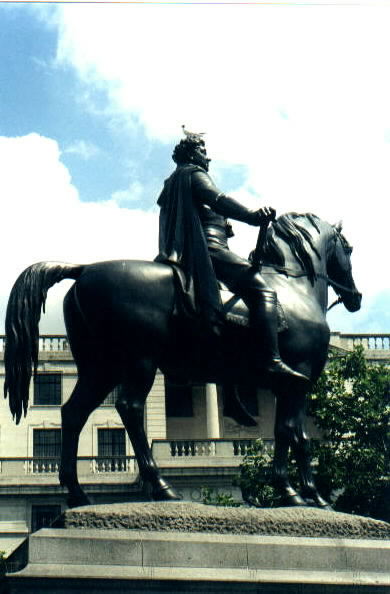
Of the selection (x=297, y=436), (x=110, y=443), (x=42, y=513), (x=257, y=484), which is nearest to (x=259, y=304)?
(x=297, y=436)

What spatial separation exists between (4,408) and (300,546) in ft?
140

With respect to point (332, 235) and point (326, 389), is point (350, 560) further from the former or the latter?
point (326, 389)

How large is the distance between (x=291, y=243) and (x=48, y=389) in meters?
40.1

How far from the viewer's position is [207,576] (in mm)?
8453

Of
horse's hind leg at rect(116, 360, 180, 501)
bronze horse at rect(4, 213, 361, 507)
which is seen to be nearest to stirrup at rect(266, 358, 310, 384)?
bronze horse at rect(4, 213, 361, 507)

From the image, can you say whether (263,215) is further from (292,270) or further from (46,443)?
(46,443)

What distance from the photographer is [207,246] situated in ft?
34.2

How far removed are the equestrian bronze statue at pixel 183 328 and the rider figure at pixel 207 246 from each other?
13 millimetres

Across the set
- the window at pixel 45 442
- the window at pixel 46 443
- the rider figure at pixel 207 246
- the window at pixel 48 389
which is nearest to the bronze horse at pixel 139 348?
the rider figure at pixel 207 246

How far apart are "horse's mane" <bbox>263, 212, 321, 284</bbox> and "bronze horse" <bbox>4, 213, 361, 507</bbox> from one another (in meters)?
0.29

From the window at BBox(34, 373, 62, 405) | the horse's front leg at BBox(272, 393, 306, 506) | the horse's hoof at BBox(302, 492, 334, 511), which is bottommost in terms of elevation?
the horse's hoof at BBox(302, 492, 334, 511)

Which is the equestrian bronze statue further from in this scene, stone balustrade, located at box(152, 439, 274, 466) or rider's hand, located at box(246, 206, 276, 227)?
stone balustrade, located at box(152, 439, 274, 466)

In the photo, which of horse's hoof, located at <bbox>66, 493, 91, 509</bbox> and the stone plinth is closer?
the stone plinth

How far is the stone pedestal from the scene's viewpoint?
8.28 metres
